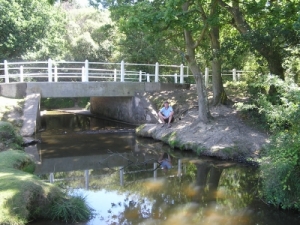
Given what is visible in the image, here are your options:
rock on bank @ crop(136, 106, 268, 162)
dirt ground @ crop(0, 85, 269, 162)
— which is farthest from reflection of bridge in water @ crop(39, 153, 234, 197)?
dirt ground @ crop(0, 85, 269, 162)

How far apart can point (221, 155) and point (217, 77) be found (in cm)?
466

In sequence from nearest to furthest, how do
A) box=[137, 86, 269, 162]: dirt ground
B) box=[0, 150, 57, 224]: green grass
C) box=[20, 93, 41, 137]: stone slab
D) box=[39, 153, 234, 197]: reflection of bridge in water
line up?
box=[0, 150, 57, 224]: green grass → box=[39, 153, 234, 197]: reflection of bridge in water → box=[137, 86, 269, 162]: dirt ground → box=[20, 93, 41, 137]: stone slab

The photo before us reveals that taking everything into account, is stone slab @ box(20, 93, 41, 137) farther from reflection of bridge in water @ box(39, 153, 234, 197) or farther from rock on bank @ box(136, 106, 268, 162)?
rock on bank @ box(136, 106, 268, 162)

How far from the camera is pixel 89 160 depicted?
10.3 m

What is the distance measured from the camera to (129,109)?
691 inches

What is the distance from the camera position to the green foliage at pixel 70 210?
5409mm

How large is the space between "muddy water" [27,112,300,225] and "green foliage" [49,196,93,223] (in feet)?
0.63

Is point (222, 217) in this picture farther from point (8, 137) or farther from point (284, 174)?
point (8, 137)

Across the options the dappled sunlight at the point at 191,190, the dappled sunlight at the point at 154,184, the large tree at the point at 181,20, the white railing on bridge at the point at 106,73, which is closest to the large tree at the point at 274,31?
the large tree at the point at 181,20

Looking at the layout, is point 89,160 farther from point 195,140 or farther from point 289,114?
point 289,114

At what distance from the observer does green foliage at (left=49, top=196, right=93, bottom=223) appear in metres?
5.41

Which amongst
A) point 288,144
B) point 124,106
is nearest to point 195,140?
point 288,144

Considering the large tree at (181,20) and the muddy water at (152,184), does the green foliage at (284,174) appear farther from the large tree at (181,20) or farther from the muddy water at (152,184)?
the large tree at (181,20)

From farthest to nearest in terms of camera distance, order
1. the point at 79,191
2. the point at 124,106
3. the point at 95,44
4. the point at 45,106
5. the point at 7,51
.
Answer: the point at 45,106, the point at 95,44, the point at 7,51, the point at 124,106, the point at 79,191
